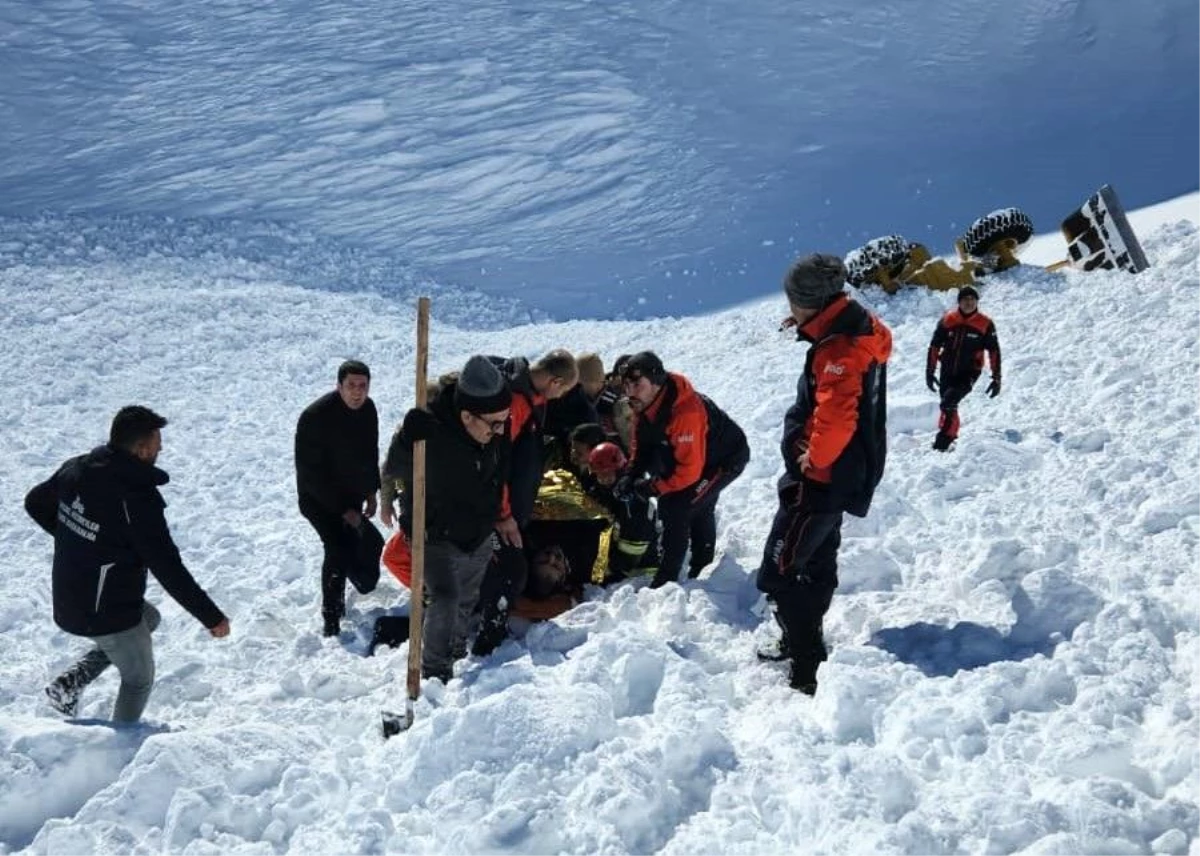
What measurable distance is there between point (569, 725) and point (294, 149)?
36.4 metres

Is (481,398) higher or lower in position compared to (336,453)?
lower

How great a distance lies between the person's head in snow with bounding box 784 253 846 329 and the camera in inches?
200

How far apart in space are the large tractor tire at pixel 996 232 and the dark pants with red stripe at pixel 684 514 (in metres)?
10.1

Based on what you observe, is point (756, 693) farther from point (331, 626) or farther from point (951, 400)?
point (951, 400)

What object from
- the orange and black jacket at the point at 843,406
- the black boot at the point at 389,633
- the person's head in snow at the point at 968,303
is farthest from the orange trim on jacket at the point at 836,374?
the person's head in snow at the point at 968,303

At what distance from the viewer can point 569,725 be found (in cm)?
450

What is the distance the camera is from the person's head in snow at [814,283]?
509cm

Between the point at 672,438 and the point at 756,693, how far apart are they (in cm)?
158

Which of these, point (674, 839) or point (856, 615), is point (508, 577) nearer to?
point (856, 615)

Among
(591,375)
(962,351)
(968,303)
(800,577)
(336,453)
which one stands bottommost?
(800,577)

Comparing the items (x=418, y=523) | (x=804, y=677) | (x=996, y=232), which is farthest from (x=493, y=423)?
(x=996, y=232)

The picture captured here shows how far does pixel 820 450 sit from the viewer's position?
5.17 meters

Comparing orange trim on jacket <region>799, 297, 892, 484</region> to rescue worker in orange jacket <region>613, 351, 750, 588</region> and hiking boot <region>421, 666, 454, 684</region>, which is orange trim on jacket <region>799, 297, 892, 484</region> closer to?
rescue worker in orange jacket <region>613, 351, 750, 588</region>

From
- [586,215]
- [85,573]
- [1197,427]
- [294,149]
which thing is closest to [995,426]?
[1197,427]
